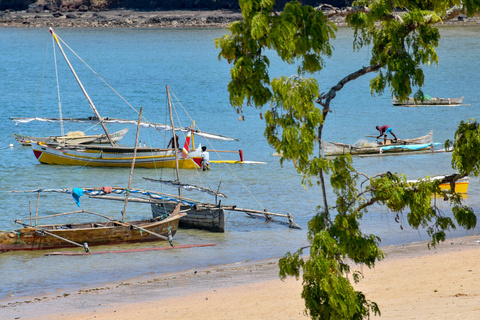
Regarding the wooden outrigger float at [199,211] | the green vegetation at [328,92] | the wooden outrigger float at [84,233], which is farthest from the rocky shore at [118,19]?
the green vegetation at [328,92]

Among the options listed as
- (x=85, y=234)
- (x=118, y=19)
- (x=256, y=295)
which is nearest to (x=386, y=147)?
(x=85, y=234)

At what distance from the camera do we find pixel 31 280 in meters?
17.6

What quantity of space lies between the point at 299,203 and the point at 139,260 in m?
8.91

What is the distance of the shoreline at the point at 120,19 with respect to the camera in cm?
14500

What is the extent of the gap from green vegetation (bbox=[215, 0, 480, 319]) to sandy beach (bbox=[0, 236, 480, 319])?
452cm

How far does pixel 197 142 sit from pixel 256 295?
84.3 feet

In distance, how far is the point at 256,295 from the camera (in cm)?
1502

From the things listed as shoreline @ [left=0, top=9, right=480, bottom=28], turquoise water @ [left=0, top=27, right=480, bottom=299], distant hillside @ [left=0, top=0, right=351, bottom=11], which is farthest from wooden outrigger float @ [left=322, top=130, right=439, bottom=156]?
distant hillside @ [left=0, top=0, right=351, bottom=11]

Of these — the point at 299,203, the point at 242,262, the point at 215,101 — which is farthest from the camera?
the point at 215,101

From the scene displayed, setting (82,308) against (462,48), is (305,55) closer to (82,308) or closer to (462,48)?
(82,308)

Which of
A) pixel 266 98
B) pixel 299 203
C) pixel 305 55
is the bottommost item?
pixel 299 203

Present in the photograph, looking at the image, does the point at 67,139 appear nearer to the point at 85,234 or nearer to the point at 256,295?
→ the point at 85,234

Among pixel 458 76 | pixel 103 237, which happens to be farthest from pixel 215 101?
pixel 103 237

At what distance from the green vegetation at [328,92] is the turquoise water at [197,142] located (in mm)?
10493
